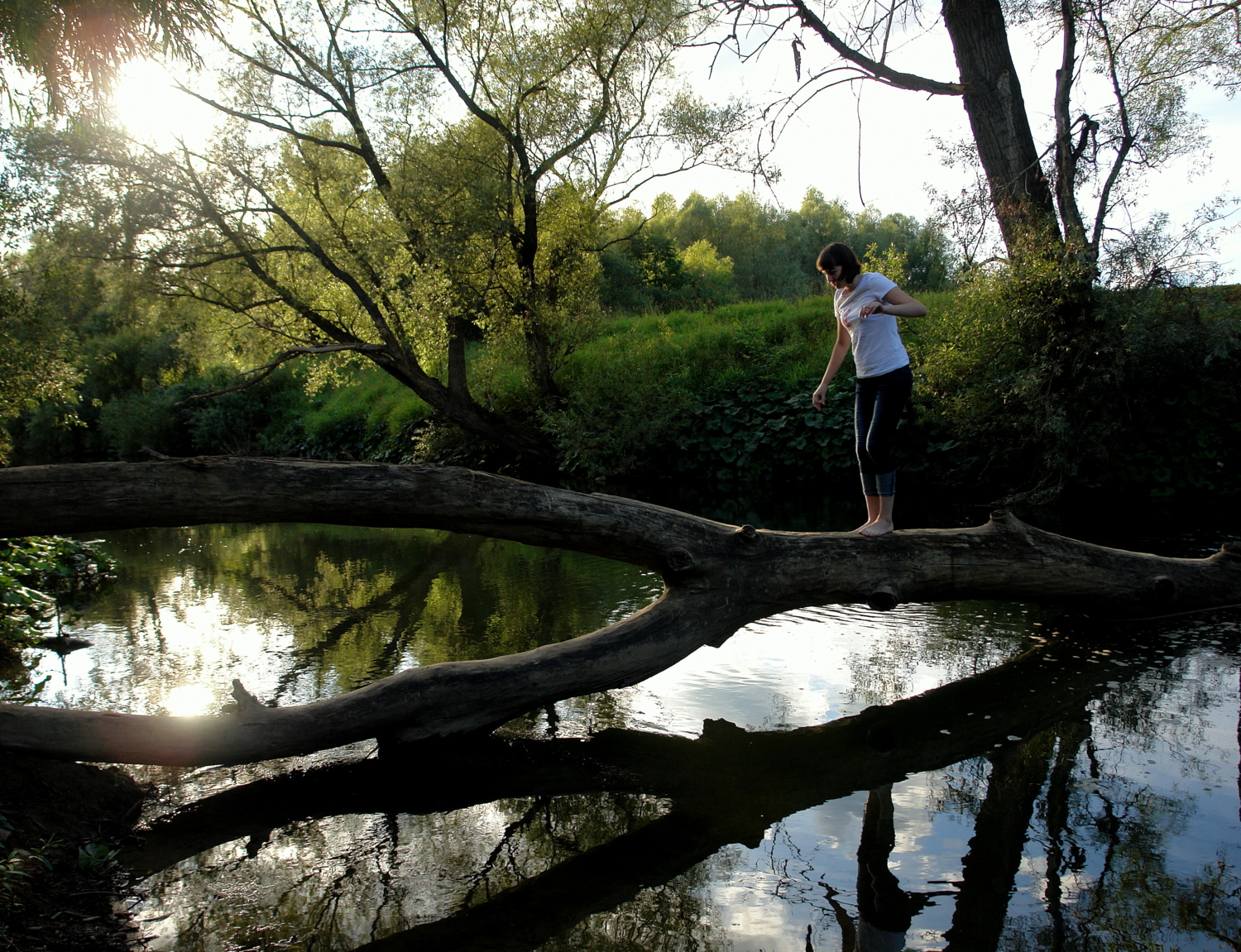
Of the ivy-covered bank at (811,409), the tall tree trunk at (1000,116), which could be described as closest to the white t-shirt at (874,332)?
the ivy-covered bank at (811,409)

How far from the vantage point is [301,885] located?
314 centimetres

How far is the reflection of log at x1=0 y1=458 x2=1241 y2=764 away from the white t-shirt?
3.59ft

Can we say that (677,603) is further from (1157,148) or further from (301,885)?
Answer: (1157,148)

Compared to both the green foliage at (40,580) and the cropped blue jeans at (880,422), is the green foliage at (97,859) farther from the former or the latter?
the cropped blue jeans at (880,422)

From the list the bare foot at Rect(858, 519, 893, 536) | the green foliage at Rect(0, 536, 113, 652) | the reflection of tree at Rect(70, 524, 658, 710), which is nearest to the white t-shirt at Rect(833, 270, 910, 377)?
the bare foot at Rect(858, 519, 893, 536)

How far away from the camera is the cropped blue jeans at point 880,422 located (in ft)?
17.1

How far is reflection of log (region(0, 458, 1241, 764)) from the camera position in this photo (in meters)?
3.82

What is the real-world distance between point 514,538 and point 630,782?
1.66 meters

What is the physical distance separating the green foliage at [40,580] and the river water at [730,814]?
1.87 ft

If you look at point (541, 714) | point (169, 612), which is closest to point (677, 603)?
point (541, 714)

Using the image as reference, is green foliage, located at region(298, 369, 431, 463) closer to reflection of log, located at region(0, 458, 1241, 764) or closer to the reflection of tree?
the reflection of tree

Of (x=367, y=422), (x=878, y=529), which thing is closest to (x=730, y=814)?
(x=878, y=529)

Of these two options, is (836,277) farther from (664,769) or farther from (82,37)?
(82,37)

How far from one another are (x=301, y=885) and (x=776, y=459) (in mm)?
14126
